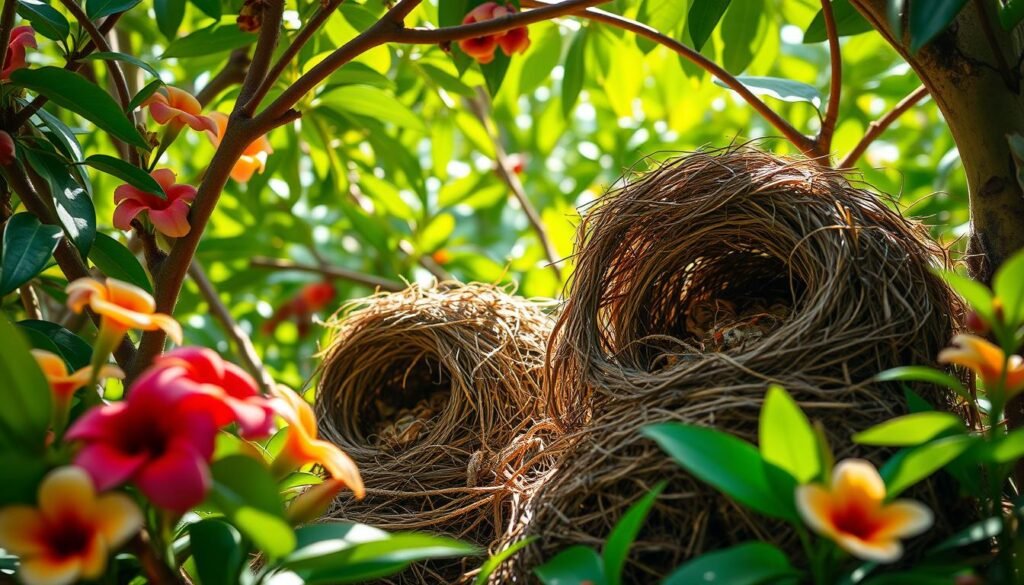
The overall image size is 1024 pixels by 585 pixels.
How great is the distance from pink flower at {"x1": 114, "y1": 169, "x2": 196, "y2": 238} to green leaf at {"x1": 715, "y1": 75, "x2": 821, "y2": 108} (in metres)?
0.66

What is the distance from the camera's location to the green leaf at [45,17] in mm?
1040

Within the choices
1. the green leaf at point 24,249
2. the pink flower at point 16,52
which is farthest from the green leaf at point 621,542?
the pink flower at point 16,52

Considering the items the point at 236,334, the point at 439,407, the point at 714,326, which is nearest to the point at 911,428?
the point at 714,326

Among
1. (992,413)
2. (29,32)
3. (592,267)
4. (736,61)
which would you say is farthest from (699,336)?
(29,32)

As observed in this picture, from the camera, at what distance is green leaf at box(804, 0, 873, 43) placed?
1.26 m

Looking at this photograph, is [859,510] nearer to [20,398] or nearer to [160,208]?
[20,398]

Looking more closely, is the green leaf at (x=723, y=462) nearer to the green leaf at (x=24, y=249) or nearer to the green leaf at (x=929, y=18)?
the green leaf at (x=929, y=18)

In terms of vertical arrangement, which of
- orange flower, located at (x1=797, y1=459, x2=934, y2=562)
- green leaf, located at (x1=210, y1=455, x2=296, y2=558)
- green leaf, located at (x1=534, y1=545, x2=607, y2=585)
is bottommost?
green leaf, located at (x1=534, y1=545, x2=607, y2=585)

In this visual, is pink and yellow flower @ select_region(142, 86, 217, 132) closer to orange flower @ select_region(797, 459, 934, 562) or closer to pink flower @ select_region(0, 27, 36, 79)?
pink flower @ select_region(0, 27, 36, 79)

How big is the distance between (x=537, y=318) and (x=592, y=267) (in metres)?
0.28

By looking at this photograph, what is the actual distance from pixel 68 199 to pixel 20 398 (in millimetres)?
364

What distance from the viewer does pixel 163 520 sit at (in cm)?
70

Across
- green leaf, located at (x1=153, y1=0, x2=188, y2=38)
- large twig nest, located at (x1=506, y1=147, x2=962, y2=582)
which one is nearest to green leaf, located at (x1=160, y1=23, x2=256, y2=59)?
green leaf, located at (x1=153, y1=0, x2=188, y2=38)

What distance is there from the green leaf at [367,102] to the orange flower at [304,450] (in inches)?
34.8
